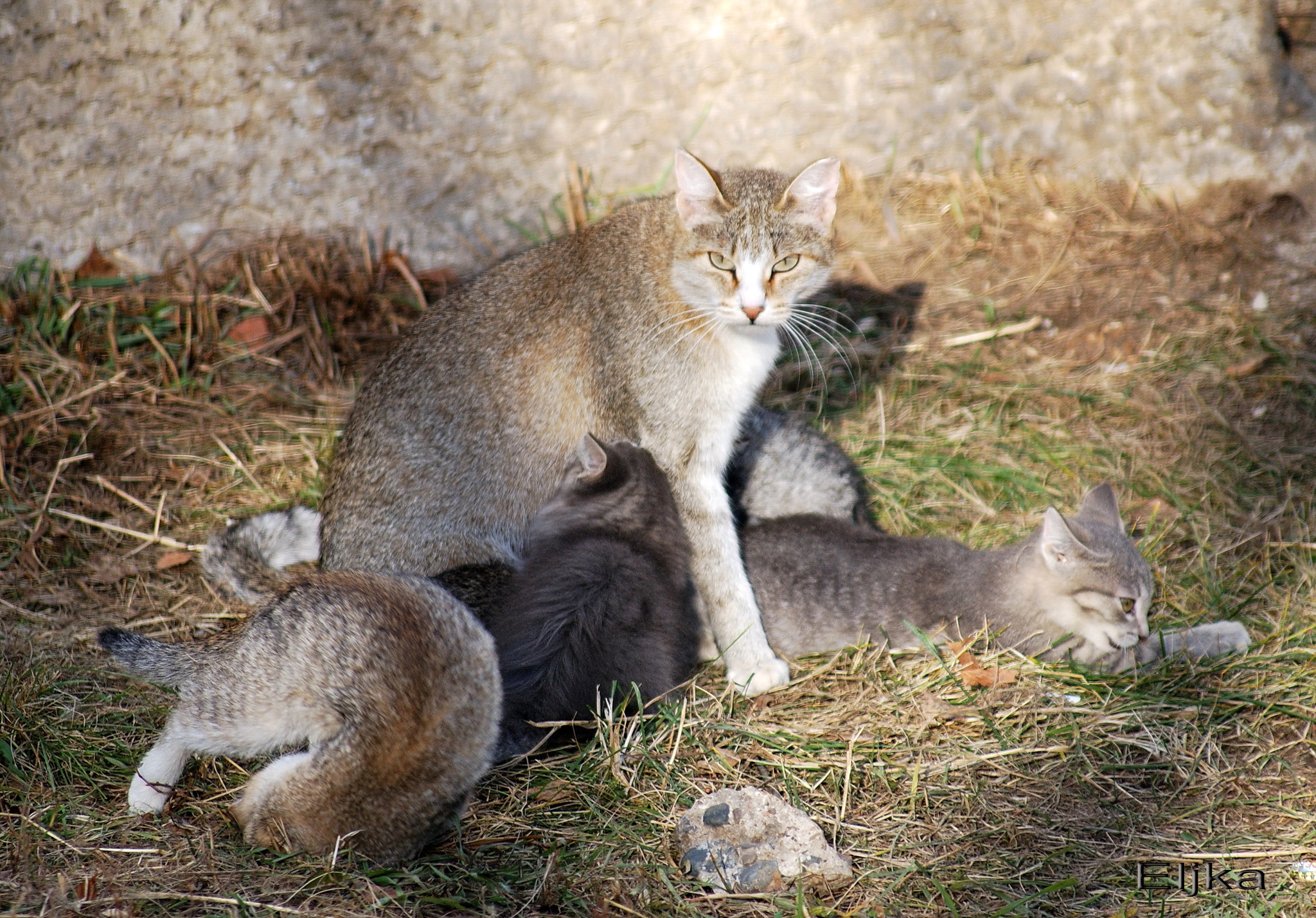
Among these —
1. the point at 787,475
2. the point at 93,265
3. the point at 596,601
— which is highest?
the point at 93,265

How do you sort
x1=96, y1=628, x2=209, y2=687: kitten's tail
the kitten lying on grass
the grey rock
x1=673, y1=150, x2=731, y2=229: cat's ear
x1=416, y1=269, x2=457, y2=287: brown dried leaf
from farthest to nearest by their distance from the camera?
x1=416, y1=269, x2=457, y2=287: brown dried leaf → x1=673, y1=150, x2=731, y2=229: cat's ear → the kitten lying on grass → x1=96, y1=628, x2=209, y2=687: kitten's tail → the grey rock

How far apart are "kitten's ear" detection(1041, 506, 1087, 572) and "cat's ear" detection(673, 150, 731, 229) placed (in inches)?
78.7

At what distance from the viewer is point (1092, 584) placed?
466cm

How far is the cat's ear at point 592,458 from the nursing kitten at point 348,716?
101cm

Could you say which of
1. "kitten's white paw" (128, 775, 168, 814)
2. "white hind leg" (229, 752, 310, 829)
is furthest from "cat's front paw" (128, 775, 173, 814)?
"white hind leg" (229, 752, 310, 829)

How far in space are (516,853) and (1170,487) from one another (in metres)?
4.11

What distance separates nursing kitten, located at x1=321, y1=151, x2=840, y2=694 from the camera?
15.6 feet

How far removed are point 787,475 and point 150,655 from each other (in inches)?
121

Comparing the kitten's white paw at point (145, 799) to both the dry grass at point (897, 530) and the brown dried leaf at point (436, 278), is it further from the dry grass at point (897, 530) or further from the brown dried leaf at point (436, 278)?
the brown dried leaf at point (436, 278)

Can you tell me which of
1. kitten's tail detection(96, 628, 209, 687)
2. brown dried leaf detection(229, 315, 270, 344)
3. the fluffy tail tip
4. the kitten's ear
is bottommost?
the kitten's ear

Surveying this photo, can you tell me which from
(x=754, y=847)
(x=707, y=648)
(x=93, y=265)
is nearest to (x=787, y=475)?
(x=707, y=648)

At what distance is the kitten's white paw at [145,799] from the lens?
377cm

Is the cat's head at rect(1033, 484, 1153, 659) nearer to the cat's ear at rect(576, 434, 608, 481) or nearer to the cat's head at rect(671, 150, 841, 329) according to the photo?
the cat's head at rect(671, 150, 841, 329)

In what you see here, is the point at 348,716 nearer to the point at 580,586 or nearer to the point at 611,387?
the point at 580,586
